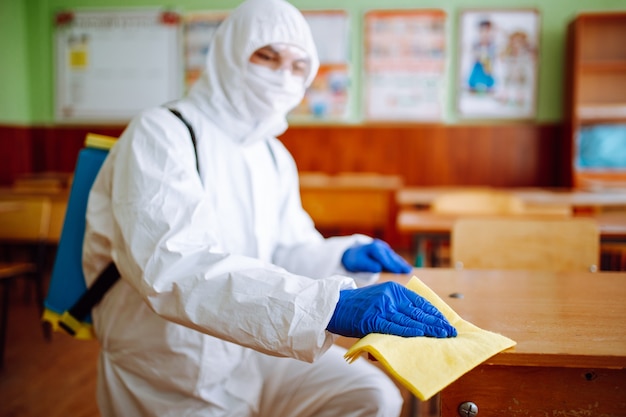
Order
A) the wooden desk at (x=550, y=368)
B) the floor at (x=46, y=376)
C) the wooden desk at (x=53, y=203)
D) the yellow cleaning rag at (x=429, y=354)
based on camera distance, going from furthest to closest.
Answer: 1. the wooden desk at (x=53, y=203)
2. the floor at (x=46, y=376)
3. the wooden desk at (x=550, y=368)
4. the yellow cleaning rag at (x=429, y=354)

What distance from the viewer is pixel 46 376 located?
2645 mm

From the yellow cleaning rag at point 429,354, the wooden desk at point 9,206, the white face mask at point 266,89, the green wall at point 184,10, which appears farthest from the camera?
the green wall at point 184,10

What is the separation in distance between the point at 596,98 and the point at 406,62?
1.77 metres

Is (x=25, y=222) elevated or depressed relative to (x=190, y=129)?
depressed

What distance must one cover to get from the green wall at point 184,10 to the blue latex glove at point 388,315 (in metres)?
5.03

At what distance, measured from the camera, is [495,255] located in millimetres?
1844

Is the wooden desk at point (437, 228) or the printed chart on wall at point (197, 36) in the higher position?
the printed chart on wall at point (197, 36)

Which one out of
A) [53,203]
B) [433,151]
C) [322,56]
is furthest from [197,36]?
[53,203]

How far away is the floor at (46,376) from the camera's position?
90.4 inches

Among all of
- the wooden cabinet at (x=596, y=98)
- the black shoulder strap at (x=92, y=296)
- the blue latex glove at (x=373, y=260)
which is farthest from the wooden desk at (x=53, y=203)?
the wooden cabinet at (x=596, y=98)

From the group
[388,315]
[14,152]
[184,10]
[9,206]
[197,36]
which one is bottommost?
[9,206]

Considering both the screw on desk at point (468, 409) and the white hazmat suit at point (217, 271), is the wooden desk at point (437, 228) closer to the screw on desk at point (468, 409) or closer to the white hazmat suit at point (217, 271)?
the white hazmat suit at point (217, 271)

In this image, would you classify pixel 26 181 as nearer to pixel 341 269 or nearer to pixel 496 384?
pixel 341 269

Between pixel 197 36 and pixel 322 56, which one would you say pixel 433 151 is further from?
pixel 197 36
